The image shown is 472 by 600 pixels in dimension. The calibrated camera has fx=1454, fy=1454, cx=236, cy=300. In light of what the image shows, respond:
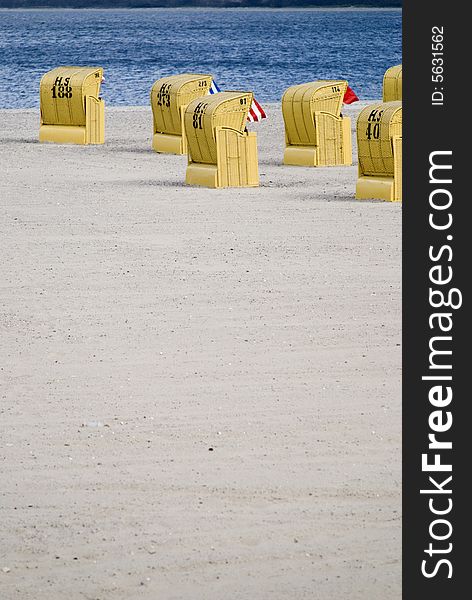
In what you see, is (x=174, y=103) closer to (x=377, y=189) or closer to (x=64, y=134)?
(x=64, y=134)

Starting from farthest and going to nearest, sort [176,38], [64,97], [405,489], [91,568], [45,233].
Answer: [176,38] → [64,97] → [45,233] → [91,568] → [405,489]

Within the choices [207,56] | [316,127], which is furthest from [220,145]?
[207,56]

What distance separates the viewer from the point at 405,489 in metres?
5.19

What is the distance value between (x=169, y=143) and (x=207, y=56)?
79593mm

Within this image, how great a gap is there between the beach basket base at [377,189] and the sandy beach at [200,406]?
0.85m

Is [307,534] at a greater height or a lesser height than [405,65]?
lesser

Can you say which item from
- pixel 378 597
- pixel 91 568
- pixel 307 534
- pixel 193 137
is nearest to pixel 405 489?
pixel 378 597

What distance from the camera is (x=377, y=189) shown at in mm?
15766

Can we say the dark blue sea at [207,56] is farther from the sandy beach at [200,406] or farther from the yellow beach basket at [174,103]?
Answer: the sandy beach at [200,406]

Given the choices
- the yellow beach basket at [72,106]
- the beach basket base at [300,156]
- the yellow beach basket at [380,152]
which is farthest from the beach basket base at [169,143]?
the yellow beach basket at [380,152]

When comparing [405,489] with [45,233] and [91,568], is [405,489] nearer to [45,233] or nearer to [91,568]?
[91,568]

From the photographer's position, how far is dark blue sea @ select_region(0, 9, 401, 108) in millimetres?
58844

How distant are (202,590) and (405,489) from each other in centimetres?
87

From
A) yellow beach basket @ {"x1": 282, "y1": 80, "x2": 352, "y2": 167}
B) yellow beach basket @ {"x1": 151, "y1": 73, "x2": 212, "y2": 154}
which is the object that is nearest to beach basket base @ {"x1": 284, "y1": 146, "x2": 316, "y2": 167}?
yellow beach basket @ {"x1": 282, "y1": 80, "x2": 352, "y2": 167}
